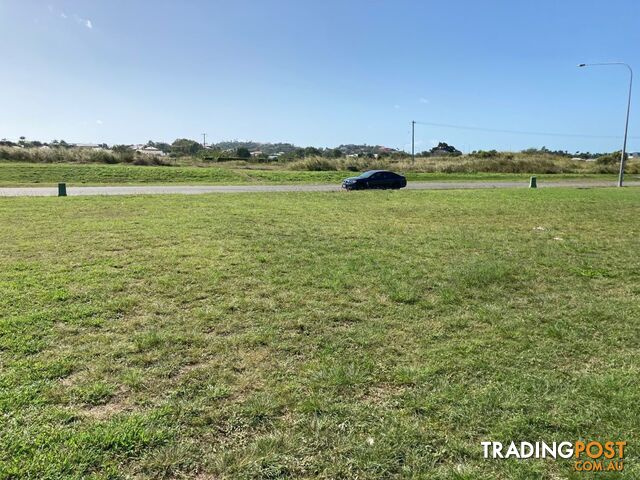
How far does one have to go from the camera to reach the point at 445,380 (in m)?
3.46

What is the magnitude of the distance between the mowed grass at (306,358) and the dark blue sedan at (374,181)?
17.9 metres

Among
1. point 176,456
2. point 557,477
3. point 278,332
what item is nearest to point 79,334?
point 278,332

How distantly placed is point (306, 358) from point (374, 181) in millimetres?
23582

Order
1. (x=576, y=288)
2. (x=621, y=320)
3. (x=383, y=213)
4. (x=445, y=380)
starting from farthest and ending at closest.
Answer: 1. (x=383, y=213)
2. (x=576, y=288)
3. (x=621, y=320)
4. (x=445, y=380)

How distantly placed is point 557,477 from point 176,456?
7.33ft

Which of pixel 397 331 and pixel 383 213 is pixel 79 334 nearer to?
pixel 397 331

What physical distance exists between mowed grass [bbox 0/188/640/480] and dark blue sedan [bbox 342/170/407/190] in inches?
705

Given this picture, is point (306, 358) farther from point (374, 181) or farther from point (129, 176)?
point (129, 176)

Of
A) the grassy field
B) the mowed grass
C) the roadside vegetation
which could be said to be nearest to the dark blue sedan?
the grassy field

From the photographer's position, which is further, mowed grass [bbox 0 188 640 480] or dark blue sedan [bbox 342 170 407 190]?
dark blue sedan [bbox 342 170 407 190]

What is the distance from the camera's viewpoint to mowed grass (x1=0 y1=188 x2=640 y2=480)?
8.59 ft

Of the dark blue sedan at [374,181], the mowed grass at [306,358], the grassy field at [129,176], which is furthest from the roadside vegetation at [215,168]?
the mowed grass at [306,358]

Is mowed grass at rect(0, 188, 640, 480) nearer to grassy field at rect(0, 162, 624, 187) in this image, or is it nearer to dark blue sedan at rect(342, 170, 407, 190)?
dark blue sedan at rect(342, 170, 407, 190)

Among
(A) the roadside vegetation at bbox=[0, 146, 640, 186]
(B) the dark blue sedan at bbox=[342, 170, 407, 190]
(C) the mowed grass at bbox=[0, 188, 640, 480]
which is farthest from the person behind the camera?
(A) the roadside vegetation at bbox=[0, 146, 640, 186]
